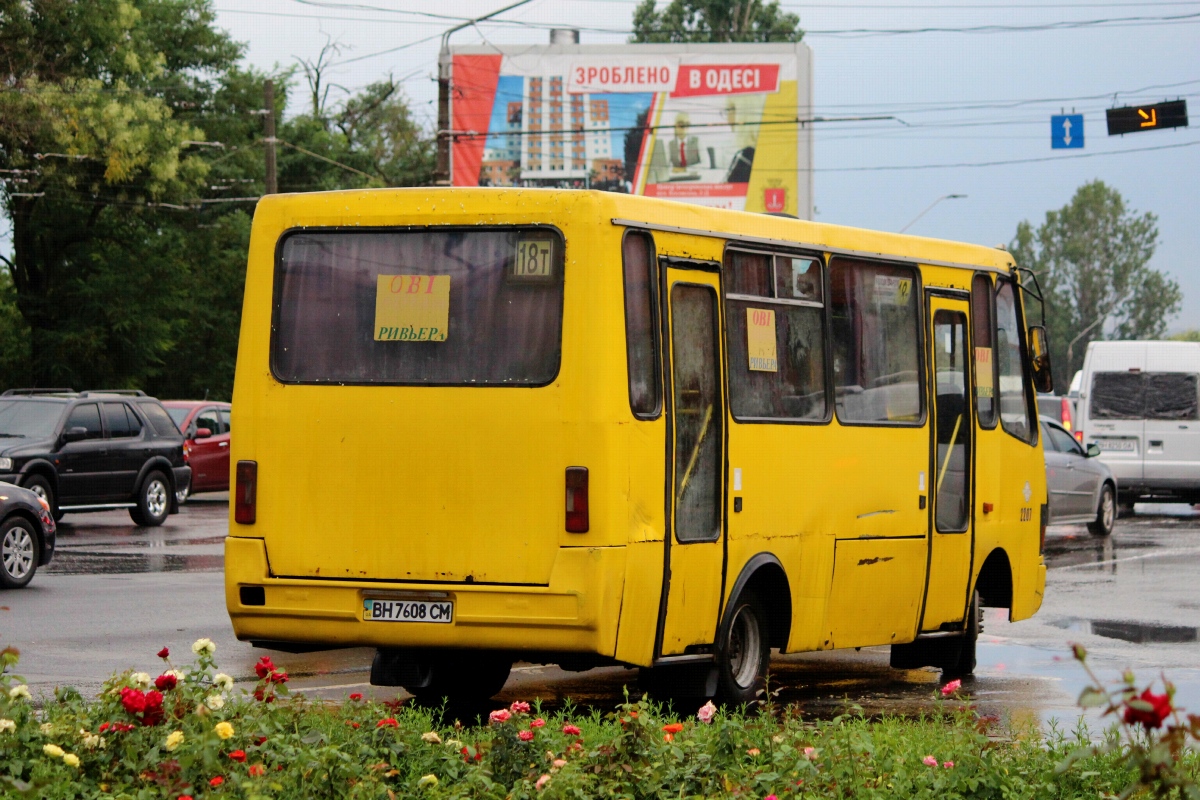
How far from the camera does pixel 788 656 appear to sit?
42.5ft

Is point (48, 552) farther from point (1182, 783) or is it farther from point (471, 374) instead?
point (1182, 783)

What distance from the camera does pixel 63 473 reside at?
23375 mm

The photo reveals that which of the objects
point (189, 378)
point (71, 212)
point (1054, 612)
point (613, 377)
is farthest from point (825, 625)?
point (189, 378)

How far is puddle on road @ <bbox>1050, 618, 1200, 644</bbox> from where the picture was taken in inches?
545

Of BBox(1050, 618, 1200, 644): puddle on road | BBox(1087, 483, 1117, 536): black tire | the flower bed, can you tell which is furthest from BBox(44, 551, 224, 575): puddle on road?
BBox(1087, 483, 1117, 536): black tire

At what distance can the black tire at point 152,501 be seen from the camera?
2520 cm

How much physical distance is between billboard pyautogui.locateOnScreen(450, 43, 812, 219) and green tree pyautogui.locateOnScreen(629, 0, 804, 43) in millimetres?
31579

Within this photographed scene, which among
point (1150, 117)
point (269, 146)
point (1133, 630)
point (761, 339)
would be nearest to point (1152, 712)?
point (761, 339)

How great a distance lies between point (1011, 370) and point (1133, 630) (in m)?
3.01

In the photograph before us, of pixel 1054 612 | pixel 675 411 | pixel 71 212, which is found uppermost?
pixel 71 212

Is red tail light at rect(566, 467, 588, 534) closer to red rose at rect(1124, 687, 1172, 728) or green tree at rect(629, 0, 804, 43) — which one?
red rose at rect(1124, 687, 1172, 728)

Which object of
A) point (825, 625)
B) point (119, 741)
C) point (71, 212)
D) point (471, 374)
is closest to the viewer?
point (119, 741)

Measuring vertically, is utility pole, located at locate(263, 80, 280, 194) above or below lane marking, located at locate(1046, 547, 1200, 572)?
above

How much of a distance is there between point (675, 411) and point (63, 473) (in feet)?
53.3
